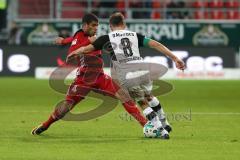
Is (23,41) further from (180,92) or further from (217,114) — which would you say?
(217,114)

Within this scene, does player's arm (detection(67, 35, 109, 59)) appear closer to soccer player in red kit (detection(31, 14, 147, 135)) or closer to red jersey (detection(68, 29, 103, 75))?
soccer player in red kit (detection(31, 14, 147, 135))

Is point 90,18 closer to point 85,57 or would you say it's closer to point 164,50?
point 85,57

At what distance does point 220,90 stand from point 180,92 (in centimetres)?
143

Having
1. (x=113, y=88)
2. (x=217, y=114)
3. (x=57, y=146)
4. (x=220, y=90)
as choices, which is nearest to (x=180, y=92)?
(x=220, y=90)

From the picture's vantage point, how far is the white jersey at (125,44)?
1127cm

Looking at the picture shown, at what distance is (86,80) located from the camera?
12.2 metres

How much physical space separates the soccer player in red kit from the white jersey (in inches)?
27.6

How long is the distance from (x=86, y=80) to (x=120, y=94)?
26.6 inches

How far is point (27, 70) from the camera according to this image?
27.4 meters

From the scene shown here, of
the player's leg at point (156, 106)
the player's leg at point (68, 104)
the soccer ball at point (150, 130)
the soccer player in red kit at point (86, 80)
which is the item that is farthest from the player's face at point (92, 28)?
the soccer ball at point (150, 130)

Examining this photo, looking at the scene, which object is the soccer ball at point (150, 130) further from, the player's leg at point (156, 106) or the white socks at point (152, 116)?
the player's leg at point (156, 106)

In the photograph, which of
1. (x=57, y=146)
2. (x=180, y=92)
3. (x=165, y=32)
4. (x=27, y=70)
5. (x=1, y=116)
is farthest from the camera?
(x=165, y=32)

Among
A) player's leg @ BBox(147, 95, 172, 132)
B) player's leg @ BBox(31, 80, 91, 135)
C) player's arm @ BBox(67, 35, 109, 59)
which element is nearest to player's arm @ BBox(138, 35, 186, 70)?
player's arm @ BBox(67, 35, 109, 59)

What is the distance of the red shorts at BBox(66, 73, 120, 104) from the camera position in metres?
12.1
